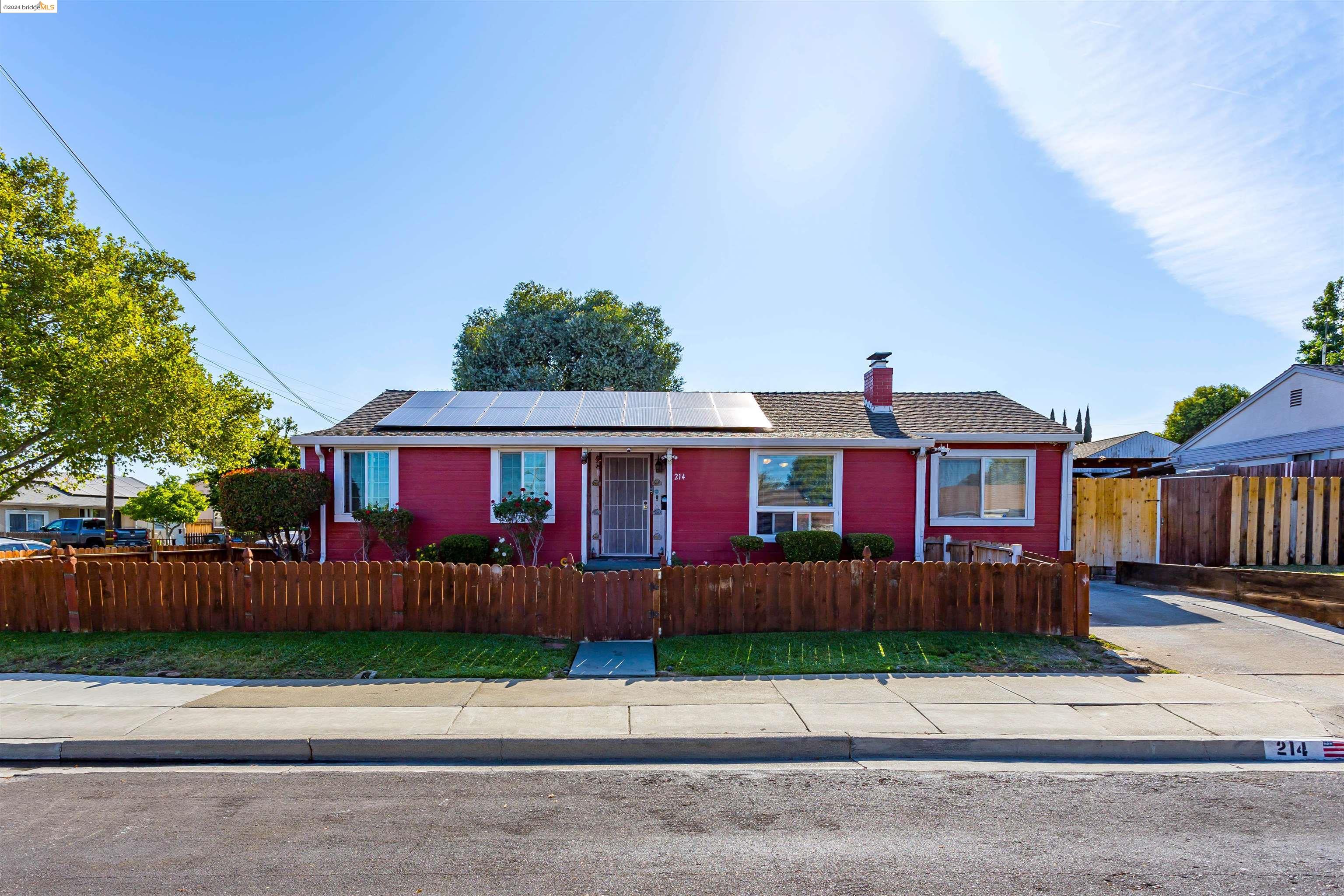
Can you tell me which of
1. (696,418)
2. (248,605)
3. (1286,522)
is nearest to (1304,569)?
(1286,522)

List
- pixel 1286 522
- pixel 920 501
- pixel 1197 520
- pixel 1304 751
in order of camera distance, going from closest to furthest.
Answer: pixel 1304 751, pixel 1286 522, pixel 920 501, pixel 1197 520

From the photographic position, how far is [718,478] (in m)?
13.8

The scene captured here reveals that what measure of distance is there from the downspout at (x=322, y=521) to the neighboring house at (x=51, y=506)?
3774 cm

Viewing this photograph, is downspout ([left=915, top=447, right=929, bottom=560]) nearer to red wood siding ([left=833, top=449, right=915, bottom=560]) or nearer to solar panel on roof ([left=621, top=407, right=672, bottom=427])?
red wood siding ([left=833, top=449, right=915, bottom=560])

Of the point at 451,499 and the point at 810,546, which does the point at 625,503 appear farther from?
the point at 810,546

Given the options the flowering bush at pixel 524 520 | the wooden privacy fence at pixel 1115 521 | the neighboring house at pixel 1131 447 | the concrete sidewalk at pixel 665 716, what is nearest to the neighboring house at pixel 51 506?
the flowering bush at pixel 524 520

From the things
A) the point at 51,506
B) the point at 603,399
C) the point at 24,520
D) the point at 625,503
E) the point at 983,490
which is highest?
the point at 603,399

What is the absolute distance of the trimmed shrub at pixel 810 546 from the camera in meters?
12.8

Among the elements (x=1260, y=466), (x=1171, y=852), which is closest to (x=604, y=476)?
(x=1171, y=852)

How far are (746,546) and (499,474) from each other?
514 centimetres

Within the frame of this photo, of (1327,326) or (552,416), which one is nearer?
(552,416)

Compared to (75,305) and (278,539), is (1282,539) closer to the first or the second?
(278,539)

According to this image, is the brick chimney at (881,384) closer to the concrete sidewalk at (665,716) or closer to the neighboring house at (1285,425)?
the concrete sidewalk at (665,716)

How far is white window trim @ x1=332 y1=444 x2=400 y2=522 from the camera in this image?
1360 cm
